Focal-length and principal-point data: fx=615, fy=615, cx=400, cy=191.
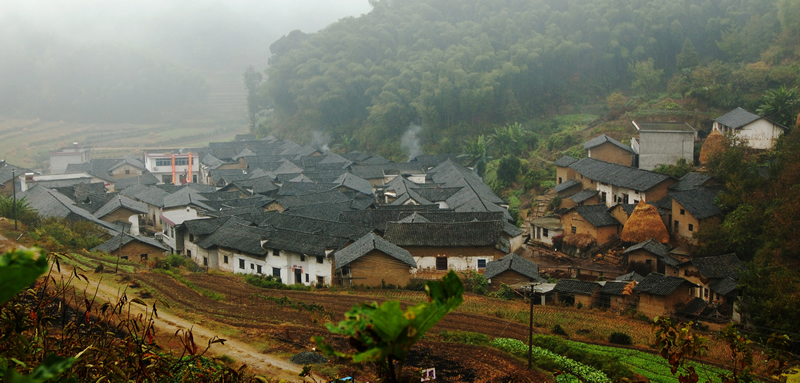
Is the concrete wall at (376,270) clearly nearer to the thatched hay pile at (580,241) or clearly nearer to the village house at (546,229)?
the thatched hay pile at (580,241)

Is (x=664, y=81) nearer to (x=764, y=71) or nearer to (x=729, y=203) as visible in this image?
(x=764, y=71)

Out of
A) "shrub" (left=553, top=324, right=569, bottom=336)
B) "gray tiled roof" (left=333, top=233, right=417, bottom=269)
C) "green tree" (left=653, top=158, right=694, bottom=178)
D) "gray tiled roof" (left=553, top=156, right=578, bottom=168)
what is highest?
"gray tiled roof" (left=553, top=156, right=578, bottom=168)

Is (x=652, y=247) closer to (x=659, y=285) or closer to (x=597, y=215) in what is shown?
(x=659, y=285)

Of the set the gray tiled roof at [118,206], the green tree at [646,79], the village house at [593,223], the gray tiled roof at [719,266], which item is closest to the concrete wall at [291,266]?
the gray tiled roof at [118,206]

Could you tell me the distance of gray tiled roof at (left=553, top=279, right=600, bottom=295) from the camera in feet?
64.8

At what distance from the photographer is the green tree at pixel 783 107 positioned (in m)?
30.0

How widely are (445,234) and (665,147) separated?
12817mm

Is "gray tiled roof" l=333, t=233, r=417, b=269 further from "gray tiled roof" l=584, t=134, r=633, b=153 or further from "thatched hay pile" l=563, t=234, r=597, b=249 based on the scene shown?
"gray tiled roof" l=584, t=134, r=633, b=153

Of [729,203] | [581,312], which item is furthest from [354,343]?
[729,203]

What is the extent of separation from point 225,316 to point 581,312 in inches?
422

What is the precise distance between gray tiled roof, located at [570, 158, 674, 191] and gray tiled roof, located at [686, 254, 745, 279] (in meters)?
6.25

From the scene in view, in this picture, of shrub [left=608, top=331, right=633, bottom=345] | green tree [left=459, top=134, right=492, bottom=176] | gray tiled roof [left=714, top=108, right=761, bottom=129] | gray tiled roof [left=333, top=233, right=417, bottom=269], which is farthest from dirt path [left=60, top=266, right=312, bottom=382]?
green tree [left=459, top=134, right=492, bottom=176]

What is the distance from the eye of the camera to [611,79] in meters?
53.1

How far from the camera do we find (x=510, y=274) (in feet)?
70.3
